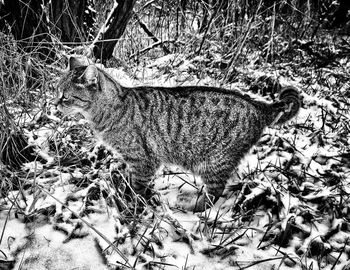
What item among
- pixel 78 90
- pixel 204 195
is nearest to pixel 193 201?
pixel 204 195

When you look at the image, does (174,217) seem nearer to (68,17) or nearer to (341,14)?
(68,17)

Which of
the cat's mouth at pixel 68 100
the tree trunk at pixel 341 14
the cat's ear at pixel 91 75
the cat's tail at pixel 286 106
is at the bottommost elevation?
the cat's mouth at pixel 68 100

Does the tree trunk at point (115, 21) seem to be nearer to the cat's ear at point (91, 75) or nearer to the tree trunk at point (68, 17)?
the tree trunk at point (68, 17)

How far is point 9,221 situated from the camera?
6.13ft

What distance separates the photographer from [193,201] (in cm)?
235

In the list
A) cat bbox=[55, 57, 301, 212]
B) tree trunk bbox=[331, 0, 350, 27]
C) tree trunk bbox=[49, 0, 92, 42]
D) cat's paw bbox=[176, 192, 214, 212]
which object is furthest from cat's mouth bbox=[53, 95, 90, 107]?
tree trunk bbox=[331, 0, 350, 27]

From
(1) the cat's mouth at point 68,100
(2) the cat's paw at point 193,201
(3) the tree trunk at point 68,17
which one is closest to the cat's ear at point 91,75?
(1) the cat's mouth at point 68,100

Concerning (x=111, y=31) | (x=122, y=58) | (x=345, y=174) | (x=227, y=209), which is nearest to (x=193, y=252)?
(x=227, y=209)

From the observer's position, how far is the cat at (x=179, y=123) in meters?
2.29

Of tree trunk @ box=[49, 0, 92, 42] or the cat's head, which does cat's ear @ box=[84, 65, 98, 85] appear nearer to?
the cat's head

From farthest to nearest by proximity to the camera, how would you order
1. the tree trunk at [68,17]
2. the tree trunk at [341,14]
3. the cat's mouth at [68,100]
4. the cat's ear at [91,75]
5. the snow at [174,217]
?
A: the tree trunk at [341,14] → the tree trunk at [68,17] → the cat's mouth at [68,100] → the cat's ear at [91,75] → the snow at [174,217]

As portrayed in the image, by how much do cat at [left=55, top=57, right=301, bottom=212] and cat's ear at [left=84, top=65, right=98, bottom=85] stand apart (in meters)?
0.02

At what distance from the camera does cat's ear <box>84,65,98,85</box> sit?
2201 millimetres

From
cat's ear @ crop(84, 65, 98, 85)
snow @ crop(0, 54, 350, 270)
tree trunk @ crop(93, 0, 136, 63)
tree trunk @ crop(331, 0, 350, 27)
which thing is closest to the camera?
snow @ crop(0, 54, 350, 270)
